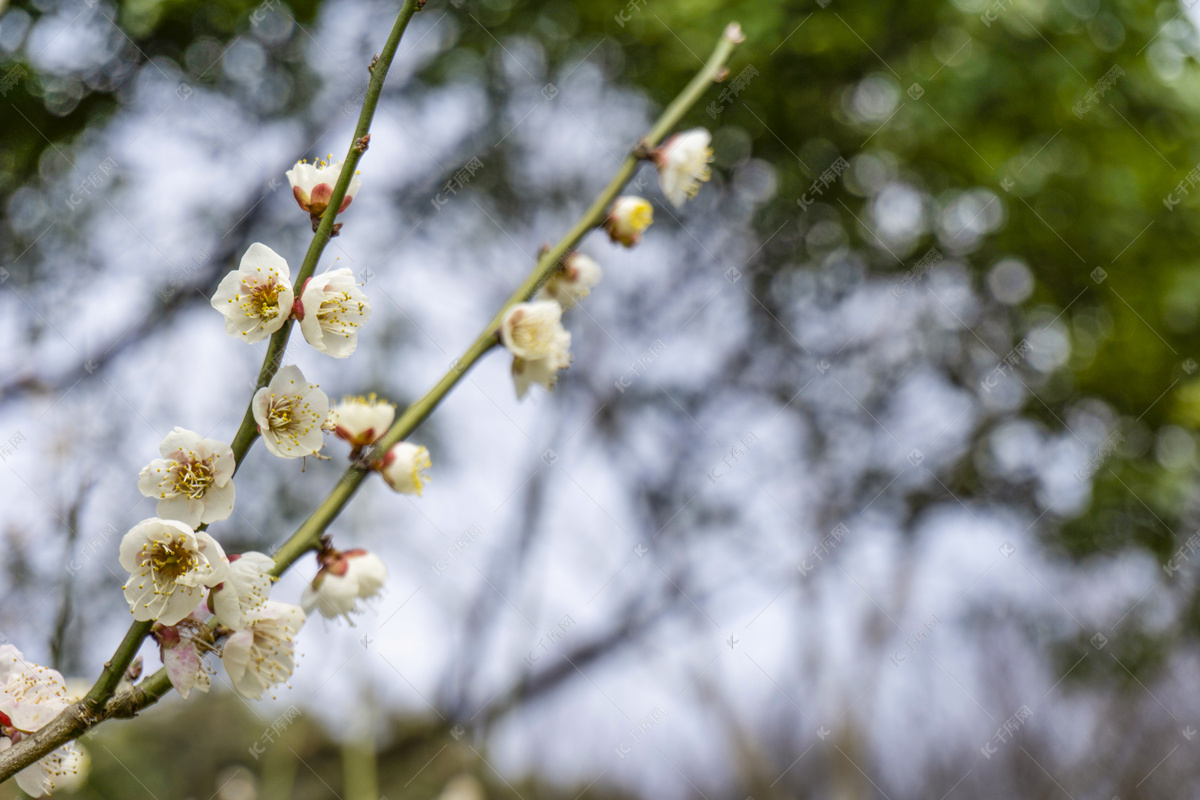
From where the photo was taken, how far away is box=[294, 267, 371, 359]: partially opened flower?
424 millimetres

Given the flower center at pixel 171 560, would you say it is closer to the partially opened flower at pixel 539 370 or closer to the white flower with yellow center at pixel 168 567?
the white flower with yellow center at pixel 168 567

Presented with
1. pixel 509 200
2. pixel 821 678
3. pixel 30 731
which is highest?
pixel 509 200

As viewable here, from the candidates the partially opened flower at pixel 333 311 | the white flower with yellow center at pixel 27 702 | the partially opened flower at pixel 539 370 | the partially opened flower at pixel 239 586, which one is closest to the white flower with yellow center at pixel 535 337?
the partially opened flower at pixel 539 370

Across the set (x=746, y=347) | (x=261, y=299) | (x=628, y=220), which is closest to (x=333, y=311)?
(x=261, y=299)

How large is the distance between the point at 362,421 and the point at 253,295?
0.38 feet

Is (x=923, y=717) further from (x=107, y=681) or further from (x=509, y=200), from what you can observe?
(x=107, y=681)

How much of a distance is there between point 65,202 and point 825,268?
2115 mm

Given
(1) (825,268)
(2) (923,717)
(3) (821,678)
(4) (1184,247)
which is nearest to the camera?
(4) (1184,247)

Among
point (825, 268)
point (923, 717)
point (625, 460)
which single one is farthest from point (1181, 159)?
point (923, 717)

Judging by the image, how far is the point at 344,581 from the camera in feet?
1.65

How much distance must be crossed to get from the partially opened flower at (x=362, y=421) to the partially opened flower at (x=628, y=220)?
23cm

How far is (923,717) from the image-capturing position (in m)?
3.14

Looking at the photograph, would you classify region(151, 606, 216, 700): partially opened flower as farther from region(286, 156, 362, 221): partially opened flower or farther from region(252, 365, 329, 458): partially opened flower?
region(286, 156, 362, 221): partially opened flower

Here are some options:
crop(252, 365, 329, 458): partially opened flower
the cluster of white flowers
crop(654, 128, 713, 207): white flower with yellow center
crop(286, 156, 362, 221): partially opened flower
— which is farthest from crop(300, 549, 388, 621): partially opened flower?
crop(654, 128, 713, 207): white flower with yellow center
